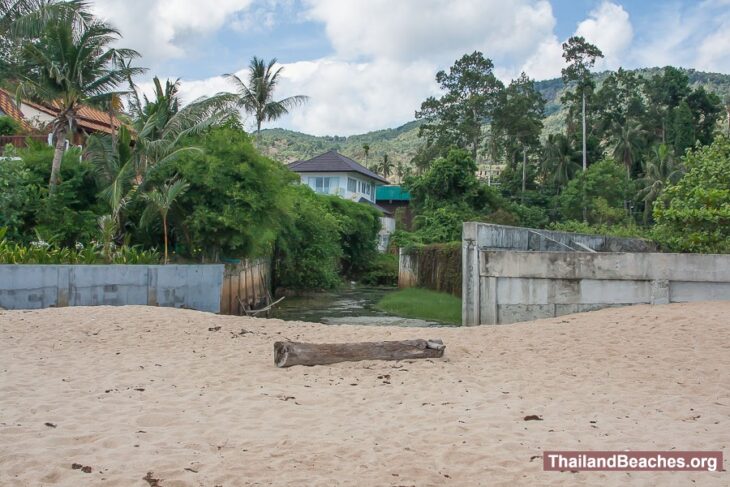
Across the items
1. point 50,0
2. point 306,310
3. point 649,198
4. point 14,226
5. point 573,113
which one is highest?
point 573,113

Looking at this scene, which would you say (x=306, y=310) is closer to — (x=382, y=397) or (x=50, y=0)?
(x=50, y=0)

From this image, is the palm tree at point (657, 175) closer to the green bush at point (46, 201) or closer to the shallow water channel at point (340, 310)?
the shallow water channel at point (340, 310)

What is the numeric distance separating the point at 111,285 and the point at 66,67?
6.73 m

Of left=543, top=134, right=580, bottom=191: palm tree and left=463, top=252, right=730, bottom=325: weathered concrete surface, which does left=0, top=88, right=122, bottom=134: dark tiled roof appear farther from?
left=543, top=134, right=580, bottom=191: palm tree

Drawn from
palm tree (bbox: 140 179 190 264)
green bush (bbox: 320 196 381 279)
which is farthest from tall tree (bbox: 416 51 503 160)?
palm tree (bbox: 140 179 190 264)

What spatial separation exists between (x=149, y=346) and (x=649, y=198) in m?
38.7

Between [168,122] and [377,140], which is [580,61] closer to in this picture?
[168,122]

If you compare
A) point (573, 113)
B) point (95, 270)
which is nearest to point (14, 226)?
point (95, 270)

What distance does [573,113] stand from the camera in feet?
173

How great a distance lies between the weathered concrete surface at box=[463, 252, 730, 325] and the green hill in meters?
77.8

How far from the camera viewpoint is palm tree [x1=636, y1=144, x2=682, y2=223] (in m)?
41.4
